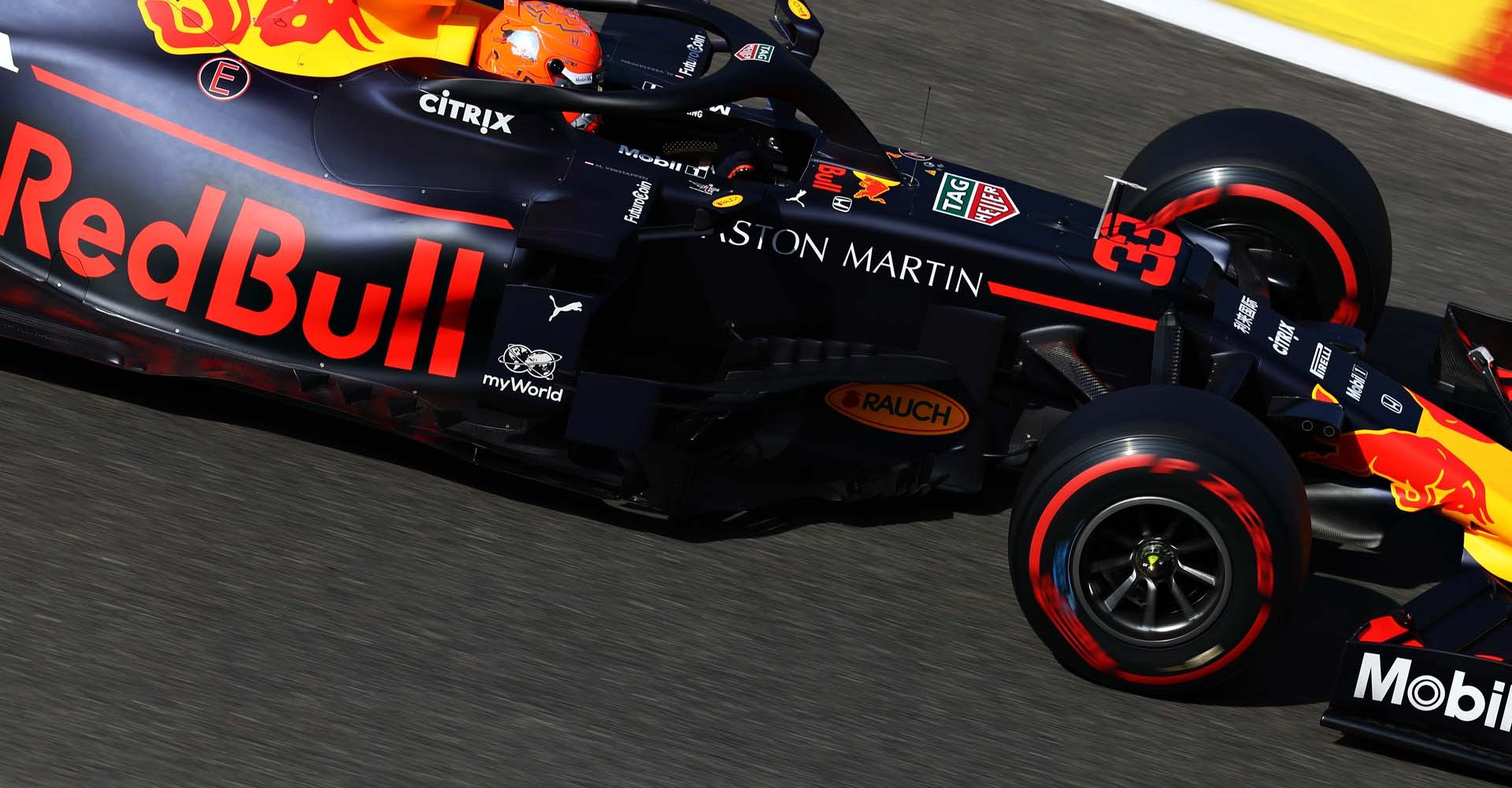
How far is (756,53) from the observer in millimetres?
4938

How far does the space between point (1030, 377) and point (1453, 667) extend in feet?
4.78

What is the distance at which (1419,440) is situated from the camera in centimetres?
475

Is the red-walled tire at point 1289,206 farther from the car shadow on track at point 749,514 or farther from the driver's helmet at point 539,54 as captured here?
the driver's helmet at point 539,54

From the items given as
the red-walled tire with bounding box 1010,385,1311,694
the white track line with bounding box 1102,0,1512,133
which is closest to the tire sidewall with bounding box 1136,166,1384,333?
the red-walled tire with bounding box 1010,385,1311,694

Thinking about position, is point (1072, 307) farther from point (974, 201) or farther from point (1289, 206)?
point (1289, 206)

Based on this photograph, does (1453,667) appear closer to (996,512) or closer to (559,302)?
(996,512)

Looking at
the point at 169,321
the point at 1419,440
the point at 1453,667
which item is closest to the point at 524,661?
the point at 169,321

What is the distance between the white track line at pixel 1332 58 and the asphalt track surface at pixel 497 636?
3.61 meters

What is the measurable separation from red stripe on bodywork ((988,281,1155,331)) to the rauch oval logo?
0.37 m

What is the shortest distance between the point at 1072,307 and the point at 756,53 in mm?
1238

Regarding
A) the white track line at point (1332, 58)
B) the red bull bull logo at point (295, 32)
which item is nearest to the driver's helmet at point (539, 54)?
the red bull bull logo at point (295, 32)

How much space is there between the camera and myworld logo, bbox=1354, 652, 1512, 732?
4070mm

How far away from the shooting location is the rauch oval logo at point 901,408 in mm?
4859

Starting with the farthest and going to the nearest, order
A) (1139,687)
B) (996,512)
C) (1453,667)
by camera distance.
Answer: (996,512)
(1139,687)
(1453,667)
